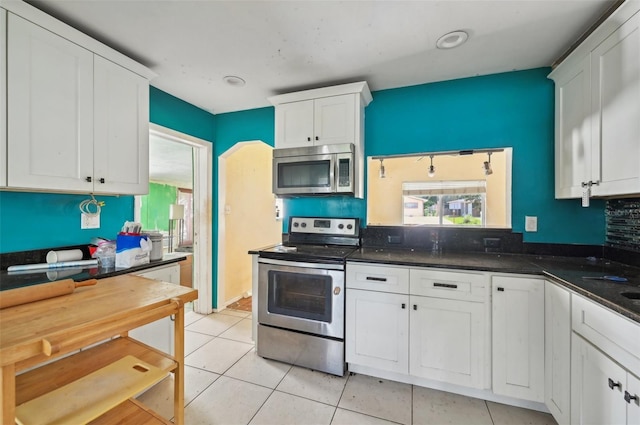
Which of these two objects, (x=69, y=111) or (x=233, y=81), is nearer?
(x=69, y=111)

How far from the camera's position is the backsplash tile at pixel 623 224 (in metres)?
1.65

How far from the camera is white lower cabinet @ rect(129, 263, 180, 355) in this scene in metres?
1.79

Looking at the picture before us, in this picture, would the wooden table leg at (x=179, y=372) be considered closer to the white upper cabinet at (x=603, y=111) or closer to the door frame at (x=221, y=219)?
the door frame at (x=221, y=219)

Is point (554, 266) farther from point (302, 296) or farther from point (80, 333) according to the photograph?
point (80, 333)

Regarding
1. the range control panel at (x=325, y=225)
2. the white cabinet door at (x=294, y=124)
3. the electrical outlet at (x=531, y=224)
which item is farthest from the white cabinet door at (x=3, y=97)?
the electrical outlet at (x=531, y=224)

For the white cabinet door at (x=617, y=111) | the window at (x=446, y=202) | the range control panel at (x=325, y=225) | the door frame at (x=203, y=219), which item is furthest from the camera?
the window at (x=446, y=202)

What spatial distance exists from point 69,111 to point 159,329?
158 centimetres

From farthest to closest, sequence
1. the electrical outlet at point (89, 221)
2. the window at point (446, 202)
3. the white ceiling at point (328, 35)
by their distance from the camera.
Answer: the window at point (446, 202), the electrical outlet at point (89, 221), the white ceiling at point (328, 35)

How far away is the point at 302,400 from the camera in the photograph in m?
1.74

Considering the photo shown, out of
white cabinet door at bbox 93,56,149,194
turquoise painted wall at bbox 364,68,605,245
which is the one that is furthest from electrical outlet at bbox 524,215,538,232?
white cabinet door at bbox 93,56,149,194

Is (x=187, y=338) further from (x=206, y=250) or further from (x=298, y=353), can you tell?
(x=298, y=353)

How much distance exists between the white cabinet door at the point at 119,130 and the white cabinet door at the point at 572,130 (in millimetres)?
3110

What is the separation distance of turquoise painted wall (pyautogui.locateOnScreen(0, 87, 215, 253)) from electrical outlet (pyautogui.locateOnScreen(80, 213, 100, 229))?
0.08ft

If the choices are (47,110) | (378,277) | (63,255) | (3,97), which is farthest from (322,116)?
(63,255)
